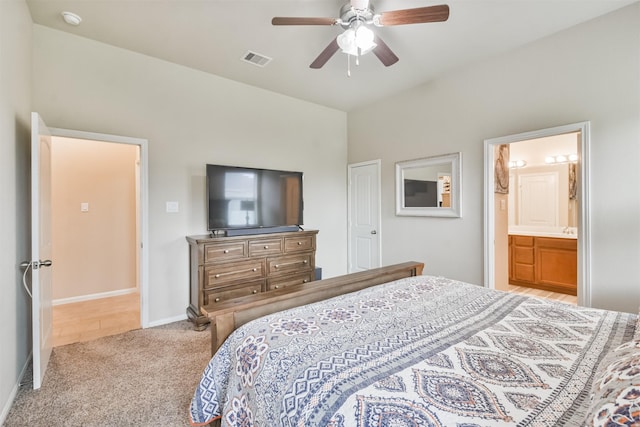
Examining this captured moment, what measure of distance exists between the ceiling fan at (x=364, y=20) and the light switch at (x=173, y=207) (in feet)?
7.35

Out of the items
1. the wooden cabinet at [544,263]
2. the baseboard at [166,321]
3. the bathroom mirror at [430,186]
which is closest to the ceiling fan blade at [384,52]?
the bathroom mirror at [430,186]

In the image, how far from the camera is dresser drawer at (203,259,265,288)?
311 cm

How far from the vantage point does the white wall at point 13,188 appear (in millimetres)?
1814

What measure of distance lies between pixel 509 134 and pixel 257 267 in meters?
3.16

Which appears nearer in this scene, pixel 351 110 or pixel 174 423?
pixel 174 423

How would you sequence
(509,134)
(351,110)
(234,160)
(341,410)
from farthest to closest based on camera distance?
1. (351,110)
2. (234,160)
3. (509,134)
4. (341,410)

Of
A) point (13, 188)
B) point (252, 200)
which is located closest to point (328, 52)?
point (252, 200)

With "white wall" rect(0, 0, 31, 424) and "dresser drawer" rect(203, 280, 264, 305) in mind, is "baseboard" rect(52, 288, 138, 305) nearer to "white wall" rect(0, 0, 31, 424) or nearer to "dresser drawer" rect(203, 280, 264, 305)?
"white wall" rect(0, 0, 31, 424)

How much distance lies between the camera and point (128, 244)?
443cm

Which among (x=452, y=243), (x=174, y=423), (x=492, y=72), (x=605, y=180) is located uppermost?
(x=492, y=72)

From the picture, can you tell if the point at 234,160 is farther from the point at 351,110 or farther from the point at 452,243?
the point at 452,243

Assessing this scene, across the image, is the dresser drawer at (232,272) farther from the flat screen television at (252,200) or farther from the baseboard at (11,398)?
the baseboard at (11,398)

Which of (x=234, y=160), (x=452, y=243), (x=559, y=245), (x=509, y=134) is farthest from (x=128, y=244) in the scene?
(x=559, y=245)

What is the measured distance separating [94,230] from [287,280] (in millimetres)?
2891
